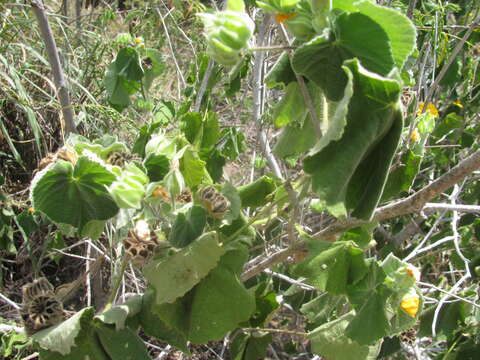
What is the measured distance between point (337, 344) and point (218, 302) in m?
0.27

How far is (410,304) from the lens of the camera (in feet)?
2.72

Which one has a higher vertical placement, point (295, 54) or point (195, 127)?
point (295, 54)

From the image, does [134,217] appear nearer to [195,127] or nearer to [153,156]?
[153,156]

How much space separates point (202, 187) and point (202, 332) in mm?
246

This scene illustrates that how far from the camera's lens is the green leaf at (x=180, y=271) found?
2.39 feet

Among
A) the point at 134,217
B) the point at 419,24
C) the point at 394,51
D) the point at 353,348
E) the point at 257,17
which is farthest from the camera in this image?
the point at 257,17

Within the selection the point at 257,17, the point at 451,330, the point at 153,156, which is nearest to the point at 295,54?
the point at 153,156

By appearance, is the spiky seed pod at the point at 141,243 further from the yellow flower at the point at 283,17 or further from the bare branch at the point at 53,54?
the bare branch at the point at 53,54

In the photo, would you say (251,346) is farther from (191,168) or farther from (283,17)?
(283,17)

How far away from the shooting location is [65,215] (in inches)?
31.5

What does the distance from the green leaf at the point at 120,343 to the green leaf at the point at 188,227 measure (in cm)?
20

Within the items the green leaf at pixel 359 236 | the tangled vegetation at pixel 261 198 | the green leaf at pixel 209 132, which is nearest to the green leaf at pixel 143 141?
the tangled vegetation at pixel 261 198

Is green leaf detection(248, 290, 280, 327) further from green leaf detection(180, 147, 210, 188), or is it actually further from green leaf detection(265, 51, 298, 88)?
green leaf detection(265, 51, 298, 88)

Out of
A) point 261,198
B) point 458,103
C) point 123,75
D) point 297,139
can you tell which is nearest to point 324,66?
point 297,139
